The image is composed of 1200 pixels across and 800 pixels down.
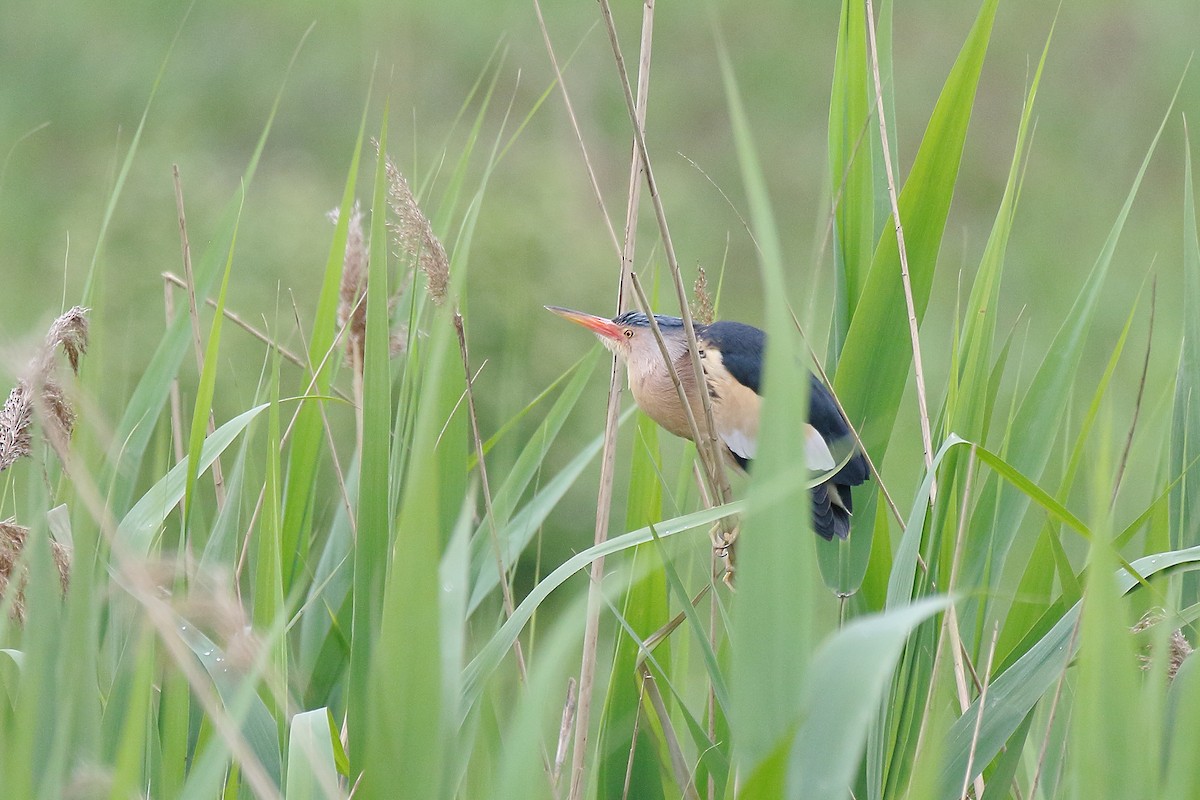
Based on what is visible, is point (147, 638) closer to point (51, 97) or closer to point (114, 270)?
point (114, 270)

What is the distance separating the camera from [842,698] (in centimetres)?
52

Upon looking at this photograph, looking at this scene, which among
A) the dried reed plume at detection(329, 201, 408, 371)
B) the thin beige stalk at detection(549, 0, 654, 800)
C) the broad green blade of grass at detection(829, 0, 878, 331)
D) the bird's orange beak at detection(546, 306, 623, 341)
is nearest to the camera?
the thin beige stalk at detection(549, 0, 654, 800)

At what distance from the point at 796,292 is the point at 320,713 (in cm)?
358

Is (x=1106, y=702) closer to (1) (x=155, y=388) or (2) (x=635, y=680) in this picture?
(2) (x=635, y=680)

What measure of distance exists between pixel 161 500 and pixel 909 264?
57 cm

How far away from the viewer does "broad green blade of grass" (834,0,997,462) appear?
2.90ft

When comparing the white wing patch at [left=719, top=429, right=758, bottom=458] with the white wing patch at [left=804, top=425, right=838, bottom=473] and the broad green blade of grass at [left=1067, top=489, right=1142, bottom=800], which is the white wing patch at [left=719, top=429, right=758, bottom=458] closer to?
the white wing patch at [left=804, top=425, right=838, bottom=473]

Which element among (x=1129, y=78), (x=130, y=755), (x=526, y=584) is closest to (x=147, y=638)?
(x=130, y=755)

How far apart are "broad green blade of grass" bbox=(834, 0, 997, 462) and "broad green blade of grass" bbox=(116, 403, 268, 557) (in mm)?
433

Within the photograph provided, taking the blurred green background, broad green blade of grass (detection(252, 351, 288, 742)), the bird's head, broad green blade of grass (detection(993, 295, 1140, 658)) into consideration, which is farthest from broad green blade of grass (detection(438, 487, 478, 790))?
the blurred green background

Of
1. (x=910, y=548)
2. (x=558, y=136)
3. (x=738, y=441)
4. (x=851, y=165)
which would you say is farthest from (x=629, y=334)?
(x=558, y=136)

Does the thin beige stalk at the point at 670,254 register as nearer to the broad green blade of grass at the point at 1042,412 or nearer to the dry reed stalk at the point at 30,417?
the broad green blade of grass at the point at 1042,412

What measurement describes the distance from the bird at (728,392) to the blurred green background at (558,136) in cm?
143

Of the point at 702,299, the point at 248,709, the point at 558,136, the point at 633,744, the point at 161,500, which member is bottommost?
the point at 633,744
